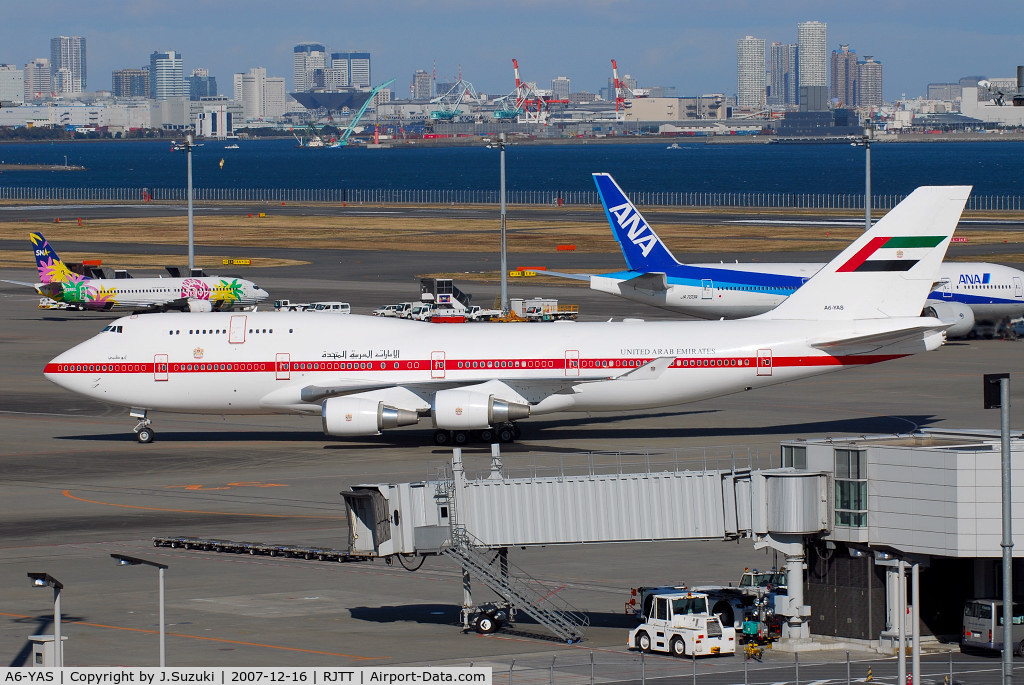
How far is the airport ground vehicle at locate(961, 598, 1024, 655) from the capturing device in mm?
36469

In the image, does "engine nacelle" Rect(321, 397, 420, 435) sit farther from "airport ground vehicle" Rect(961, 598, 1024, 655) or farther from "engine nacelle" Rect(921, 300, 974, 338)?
"engine nacelle" Rect(921, 300, 974, 338)

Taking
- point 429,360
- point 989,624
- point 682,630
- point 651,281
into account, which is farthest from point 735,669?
point 651,281

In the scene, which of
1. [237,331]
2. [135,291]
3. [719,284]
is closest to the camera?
[237,331]

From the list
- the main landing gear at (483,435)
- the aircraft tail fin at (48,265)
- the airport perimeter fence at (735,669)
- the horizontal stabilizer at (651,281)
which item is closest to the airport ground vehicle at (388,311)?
the horizontal stabilizer at (651,281)

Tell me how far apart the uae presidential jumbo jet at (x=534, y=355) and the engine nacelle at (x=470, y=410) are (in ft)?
0.18

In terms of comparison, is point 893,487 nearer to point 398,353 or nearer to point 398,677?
point 398,677

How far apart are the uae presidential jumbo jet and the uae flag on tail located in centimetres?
4

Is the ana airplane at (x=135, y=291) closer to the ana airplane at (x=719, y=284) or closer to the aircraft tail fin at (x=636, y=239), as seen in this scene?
the ana airplane at (x=719, y=284)

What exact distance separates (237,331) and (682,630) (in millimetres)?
34402

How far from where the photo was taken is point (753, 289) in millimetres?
97625

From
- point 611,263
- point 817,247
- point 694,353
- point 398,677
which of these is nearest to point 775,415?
point 694,353

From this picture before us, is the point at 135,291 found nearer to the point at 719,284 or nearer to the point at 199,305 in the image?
the point at 199,305

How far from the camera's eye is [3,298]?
132m

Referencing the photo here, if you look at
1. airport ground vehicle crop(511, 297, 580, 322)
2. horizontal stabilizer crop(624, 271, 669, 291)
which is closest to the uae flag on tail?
horizontal stabilizer crop(624, 271, 669, 291)
